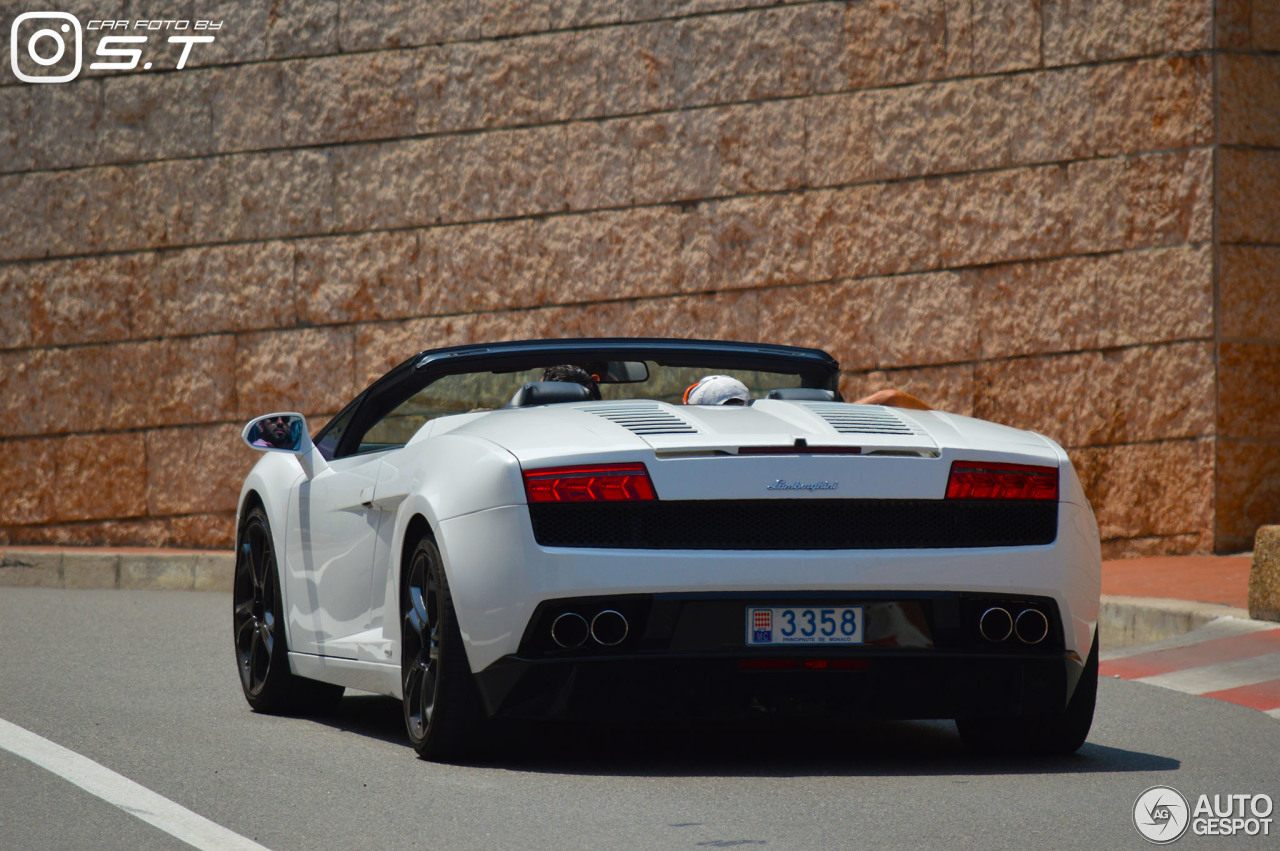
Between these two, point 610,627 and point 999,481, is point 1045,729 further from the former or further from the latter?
point 610,627

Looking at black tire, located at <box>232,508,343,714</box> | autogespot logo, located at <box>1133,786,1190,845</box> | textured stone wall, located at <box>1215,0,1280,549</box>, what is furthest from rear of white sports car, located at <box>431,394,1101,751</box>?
textured stone wall, located at <box>1215,0,1280,549</box>

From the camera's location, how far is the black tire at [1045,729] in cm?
535

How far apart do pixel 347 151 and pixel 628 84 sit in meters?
2.44

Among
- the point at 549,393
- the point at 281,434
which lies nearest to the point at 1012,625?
the point at 549,393

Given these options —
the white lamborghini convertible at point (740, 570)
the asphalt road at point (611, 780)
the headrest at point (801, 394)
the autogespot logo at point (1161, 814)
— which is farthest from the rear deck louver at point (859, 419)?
the autogespot logo at point (1161, 814)

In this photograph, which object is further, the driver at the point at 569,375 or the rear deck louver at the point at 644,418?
the driver at the point at 569,375

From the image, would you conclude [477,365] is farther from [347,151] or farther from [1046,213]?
[347,151]

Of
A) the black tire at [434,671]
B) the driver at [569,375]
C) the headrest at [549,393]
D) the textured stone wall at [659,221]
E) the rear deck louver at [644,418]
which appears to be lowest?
the black tire at [434,671]

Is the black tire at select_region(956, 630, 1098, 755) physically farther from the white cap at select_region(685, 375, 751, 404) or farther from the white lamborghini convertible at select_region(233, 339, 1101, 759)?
the white cap at select_region(685, 375, 751, 404)

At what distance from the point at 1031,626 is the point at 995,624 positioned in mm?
123

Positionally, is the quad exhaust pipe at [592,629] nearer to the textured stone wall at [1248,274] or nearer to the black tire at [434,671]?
the black tire at [434,671]

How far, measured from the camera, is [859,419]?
528 centimetres

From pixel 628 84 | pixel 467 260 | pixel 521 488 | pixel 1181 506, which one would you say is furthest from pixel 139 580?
pixel 521 488

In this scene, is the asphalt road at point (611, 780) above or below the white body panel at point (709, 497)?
below
